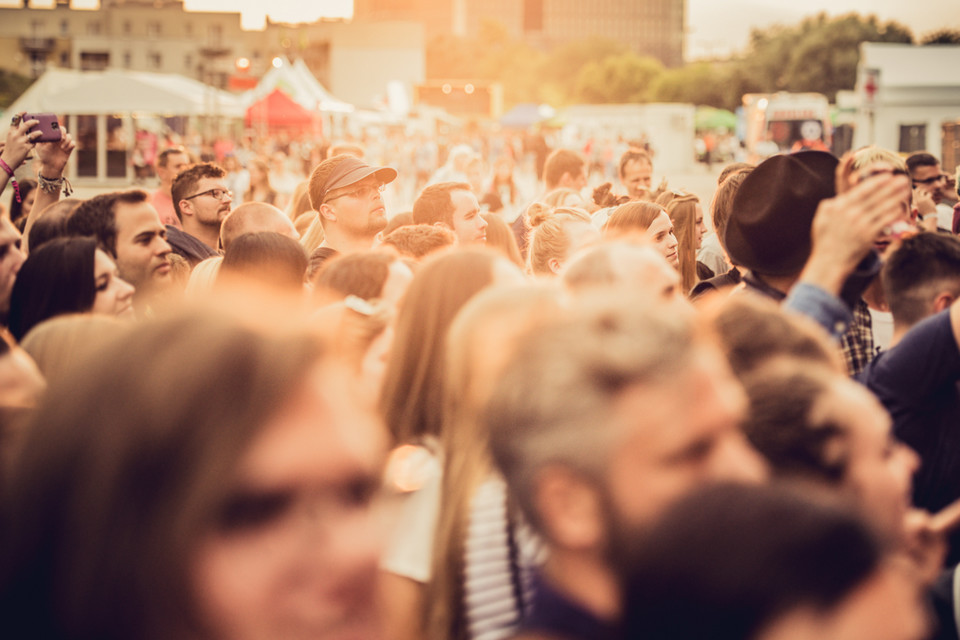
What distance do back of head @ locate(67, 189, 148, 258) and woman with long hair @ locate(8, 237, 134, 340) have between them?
2.42 feet

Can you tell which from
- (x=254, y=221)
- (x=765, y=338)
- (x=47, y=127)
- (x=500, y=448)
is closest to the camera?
(x=500, y=448)

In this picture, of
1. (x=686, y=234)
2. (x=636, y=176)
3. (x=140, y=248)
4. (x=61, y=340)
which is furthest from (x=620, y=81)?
(x=61, y=340)

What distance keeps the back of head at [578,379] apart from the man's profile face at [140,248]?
2.99m

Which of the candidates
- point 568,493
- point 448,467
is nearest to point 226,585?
point 568,493

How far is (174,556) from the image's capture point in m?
1.13

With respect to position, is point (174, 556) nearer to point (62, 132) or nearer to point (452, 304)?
point (452, 304)

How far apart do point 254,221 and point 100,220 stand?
1.73 metres

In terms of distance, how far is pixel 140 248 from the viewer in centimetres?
438

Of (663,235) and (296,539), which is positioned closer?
(296,539)

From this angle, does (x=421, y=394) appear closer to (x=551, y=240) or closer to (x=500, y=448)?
(x=500, y=448)

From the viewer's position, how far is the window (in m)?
29.0

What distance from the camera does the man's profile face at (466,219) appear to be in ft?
21.2

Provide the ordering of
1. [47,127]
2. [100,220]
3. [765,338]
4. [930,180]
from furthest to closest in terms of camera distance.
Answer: [930,180] < [47,127] < [100,220] < [765,338]

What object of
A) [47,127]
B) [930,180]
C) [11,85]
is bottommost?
[930,180]
